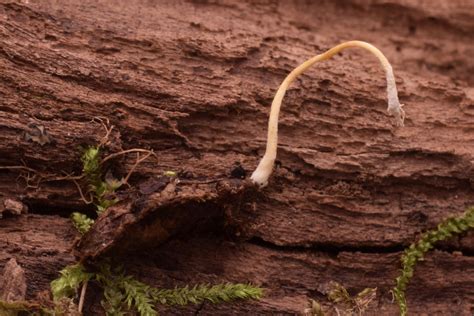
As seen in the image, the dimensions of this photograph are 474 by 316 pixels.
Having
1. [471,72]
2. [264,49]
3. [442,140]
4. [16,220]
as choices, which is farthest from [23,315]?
[471,72]

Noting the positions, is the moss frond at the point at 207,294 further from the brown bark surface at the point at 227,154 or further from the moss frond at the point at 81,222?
the moss frond at the point at 81,222

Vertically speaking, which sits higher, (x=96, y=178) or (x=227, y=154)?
(x=227, y=154)

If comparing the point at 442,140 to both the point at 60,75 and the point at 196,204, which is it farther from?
the point at 60,75

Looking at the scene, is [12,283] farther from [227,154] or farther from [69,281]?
[227,154]

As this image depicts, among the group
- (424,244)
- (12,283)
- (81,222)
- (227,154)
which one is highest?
(227,154)

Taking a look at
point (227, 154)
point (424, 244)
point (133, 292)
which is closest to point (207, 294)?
point (133, 292)

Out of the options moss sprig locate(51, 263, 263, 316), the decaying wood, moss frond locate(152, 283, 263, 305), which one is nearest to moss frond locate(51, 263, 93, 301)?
moss sprig locate(51, 263, 263, 316)

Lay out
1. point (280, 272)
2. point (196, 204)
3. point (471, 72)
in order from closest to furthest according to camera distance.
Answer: point (196, 204) < point (280, 272) < point (471, 72)
